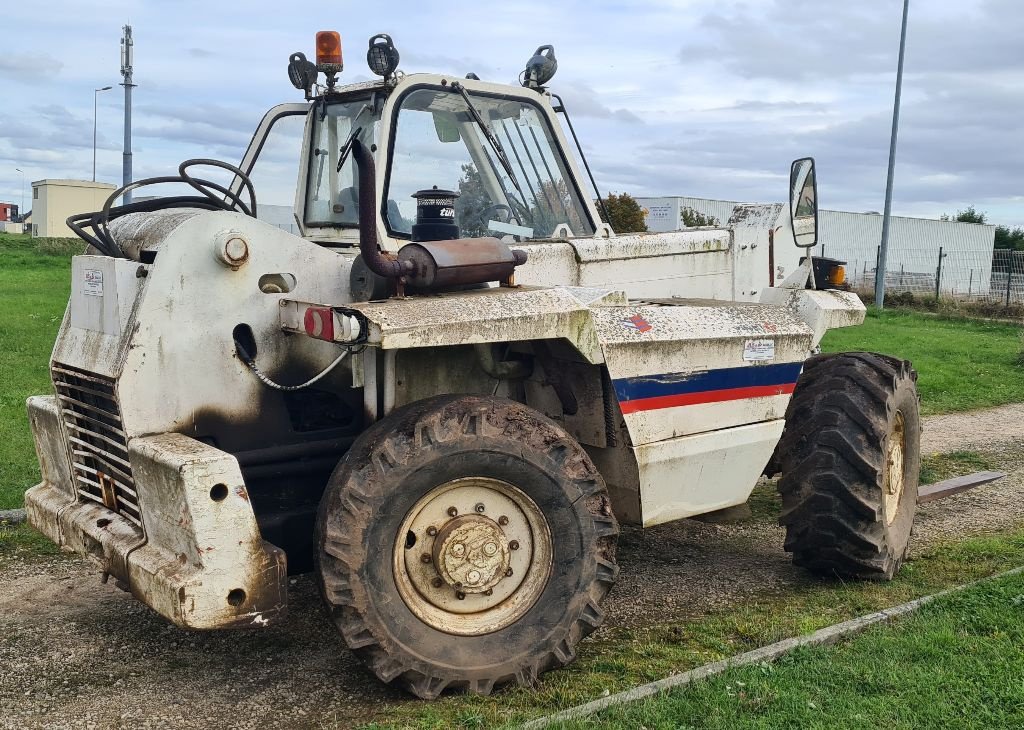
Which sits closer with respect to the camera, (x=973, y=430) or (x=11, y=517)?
(x=11, y=517)

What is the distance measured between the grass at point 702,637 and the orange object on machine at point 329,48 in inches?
124

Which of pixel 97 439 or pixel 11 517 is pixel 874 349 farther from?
pixel 97 439

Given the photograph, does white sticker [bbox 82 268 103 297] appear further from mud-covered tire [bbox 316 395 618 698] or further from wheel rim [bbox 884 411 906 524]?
wheel rim [bbox 884 411 906 524]

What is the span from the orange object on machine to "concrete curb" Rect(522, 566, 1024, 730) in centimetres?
343

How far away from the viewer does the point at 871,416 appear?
5.53 metres

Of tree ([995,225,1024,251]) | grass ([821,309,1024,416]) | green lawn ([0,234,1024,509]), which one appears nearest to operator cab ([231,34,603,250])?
green lawn ([0,234,1024,509])

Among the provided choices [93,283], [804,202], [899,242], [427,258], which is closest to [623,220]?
[804,202]

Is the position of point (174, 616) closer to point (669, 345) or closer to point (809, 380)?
point (669, 345)

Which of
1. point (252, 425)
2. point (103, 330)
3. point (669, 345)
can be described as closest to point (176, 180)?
point (103, 330)

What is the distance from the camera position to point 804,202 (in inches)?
251

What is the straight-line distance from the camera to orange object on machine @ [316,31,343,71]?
5.50 metres

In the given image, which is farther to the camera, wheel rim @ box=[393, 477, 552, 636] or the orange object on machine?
the orange object on machine

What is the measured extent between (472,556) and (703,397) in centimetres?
140

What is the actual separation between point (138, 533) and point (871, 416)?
357 cm
